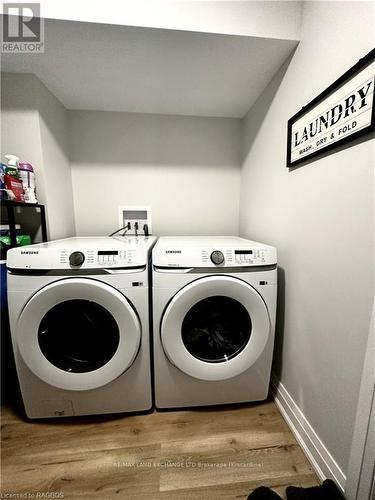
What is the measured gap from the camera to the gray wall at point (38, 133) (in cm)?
111

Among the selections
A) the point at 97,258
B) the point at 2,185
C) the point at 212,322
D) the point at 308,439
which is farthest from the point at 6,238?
the point at 308,439

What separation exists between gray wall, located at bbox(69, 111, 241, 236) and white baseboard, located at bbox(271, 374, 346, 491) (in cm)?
118

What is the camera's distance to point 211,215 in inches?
65.6

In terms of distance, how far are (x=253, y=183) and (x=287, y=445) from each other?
140 cm

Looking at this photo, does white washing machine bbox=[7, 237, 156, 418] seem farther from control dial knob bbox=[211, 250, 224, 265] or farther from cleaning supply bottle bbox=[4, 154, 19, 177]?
cleaning supply bottle bbox=[4, 154, 19, 177]

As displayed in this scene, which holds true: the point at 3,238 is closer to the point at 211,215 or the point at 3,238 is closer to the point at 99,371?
the point at 99,371

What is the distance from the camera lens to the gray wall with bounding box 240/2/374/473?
0.63 m

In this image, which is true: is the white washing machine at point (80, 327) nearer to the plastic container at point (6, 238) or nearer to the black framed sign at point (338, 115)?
the plastic container at point (6, 238)

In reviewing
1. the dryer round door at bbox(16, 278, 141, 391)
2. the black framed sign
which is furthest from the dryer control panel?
the black framed sign

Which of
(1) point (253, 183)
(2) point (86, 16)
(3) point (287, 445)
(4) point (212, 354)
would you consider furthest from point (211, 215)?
(3) point (287, 445)

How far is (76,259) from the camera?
2.72 ft

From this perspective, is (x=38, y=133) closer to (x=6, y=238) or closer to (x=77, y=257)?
(x=6, y=238)

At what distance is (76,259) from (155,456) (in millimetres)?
883
